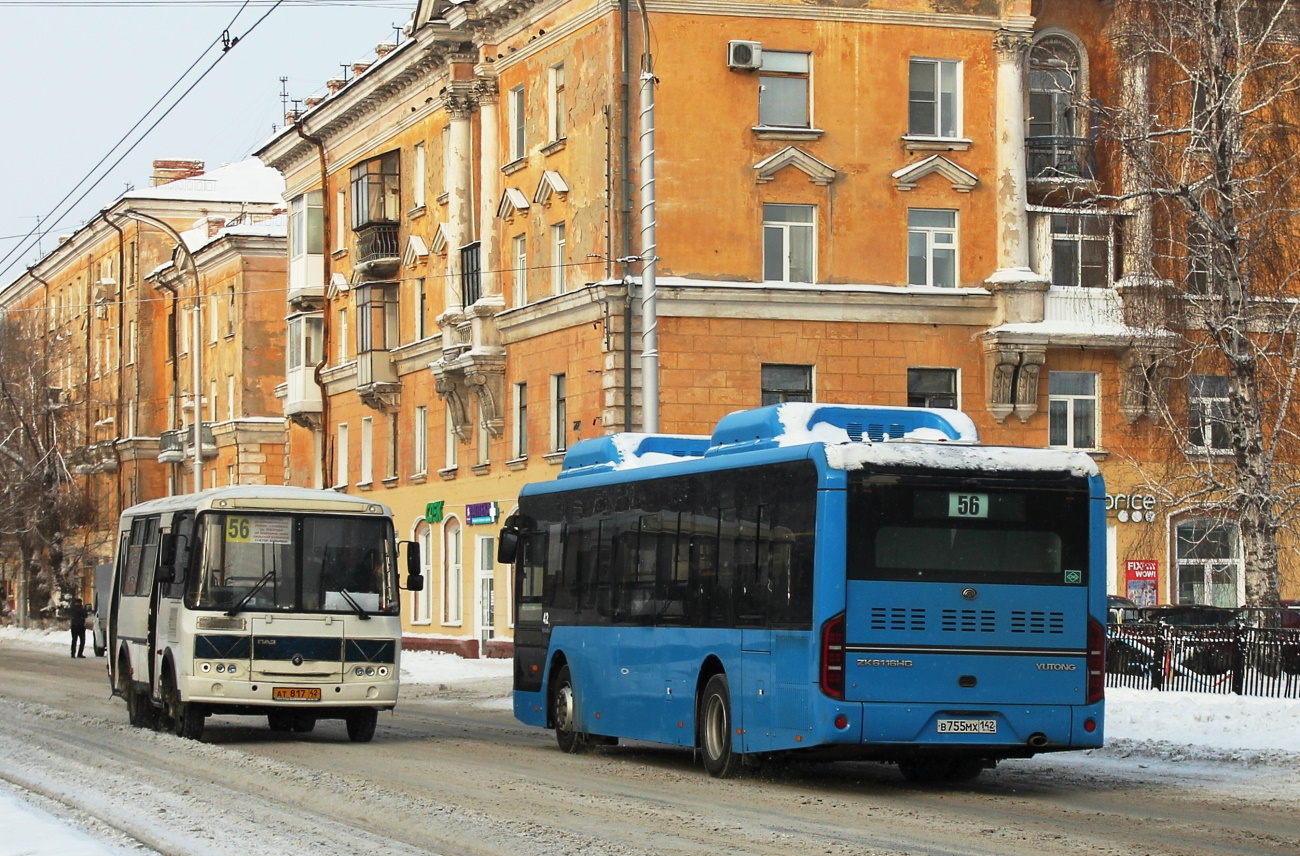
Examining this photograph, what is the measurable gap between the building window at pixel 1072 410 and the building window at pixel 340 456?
2240cm

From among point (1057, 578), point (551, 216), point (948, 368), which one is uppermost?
point (551, 216)

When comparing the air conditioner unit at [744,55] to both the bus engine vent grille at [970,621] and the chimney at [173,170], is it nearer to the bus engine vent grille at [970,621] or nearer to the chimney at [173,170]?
the bus engine vent grille at [970,621]

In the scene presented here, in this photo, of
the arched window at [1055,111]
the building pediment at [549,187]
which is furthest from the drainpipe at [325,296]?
the arched window at [1055,111]

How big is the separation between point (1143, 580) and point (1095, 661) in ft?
86.5

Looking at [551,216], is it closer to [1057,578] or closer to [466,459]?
[466,459]

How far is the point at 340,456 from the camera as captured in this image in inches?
2338

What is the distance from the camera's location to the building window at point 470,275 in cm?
4719

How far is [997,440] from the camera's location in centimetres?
4291

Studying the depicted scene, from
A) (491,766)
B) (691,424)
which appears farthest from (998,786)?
(691,424)

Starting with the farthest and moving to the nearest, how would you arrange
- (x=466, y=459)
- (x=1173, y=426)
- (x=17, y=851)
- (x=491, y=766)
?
(x=466, y=459) < (x=1173, y=426) < (x=491, y=766) < (x=17, y=851)

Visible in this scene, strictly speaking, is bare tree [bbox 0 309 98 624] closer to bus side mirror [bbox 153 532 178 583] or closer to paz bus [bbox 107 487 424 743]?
bus side mirror [bbox 153 532 178 583]

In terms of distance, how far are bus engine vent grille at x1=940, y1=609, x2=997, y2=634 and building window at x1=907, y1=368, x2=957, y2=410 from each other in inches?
995

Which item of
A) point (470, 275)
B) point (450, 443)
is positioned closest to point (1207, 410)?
point (470, 275)

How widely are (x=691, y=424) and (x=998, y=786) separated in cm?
2323
